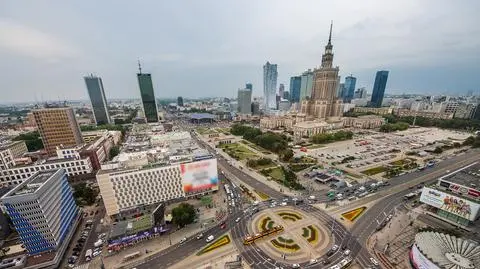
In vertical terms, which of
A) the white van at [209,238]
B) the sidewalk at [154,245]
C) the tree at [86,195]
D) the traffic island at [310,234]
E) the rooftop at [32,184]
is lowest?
the sidewalk at [154,245]

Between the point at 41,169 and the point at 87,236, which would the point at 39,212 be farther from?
the point at 41,169

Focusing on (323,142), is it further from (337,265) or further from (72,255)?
(72,255)

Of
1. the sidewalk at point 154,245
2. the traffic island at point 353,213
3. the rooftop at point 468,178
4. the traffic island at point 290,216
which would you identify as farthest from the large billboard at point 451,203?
the sidewalk at point 154,245

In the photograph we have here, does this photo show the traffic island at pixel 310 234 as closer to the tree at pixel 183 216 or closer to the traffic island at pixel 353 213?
the traffic island at pixel 353 213

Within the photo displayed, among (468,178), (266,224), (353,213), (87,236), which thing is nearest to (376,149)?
(468,178)

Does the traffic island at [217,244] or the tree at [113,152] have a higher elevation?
the tree at [113,152]
